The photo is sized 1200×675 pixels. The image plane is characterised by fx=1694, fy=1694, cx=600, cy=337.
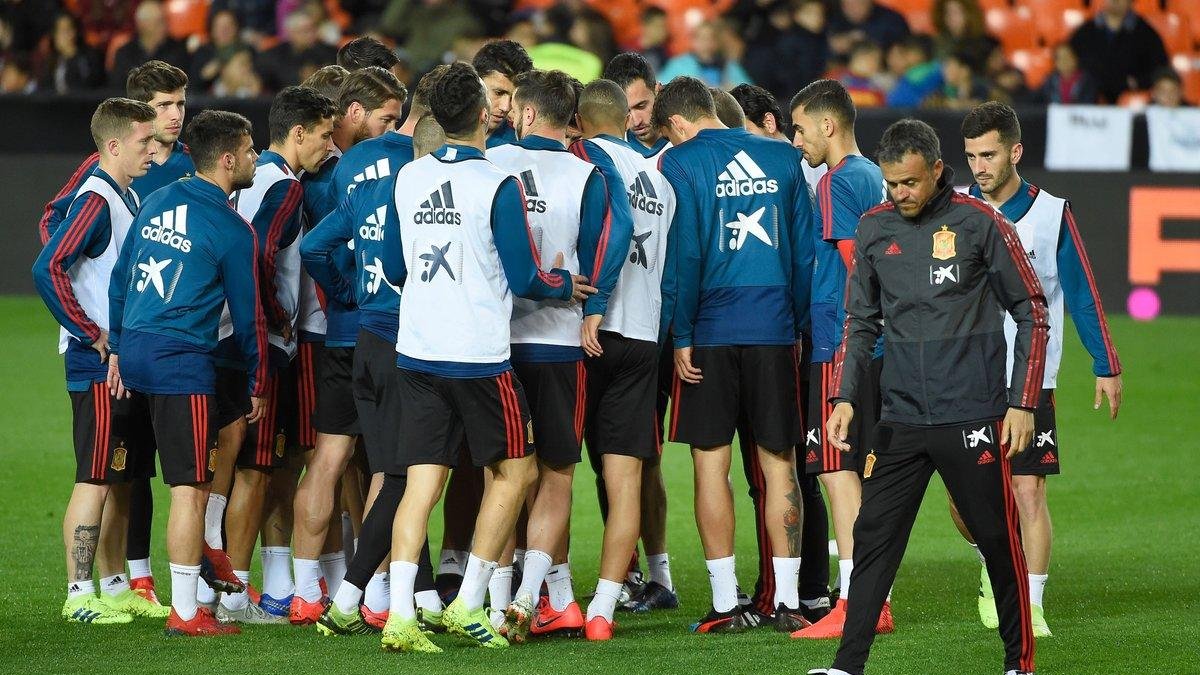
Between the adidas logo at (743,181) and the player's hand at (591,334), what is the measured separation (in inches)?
30.4

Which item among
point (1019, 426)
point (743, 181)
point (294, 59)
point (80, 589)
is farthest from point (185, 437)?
point (294, 59)

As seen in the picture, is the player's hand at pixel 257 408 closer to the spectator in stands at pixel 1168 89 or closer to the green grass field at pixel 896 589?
the green grass field at pixel 896 589

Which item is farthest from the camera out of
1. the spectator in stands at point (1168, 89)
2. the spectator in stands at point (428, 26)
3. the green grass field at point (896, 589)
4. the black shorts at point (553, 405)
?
the spectator in stands at point (428, 26)

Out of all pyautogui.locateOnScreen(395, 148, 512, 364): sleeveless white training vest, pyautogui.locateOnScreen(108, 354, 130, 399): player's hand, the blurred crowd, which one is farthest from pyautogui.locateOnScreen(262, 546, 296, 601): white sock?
the blurred crowd

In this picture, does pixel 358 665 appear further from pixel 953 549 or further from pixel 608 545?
pixel 953 549

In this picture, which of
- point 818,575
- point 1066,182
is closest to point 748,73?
point 1066,182

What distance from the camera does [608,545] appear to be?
22.1ft

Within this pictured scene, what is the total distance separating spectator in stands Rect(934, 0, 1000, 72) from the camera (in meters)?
17.2

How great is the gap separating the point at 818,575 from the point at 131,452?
9.73 ft

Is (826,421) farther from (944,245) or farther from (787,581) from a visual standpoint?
(944,245)

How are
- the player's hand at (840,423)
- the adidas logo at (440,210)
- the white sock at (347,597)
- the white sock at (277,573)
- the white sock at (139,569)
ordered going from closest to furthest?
the player's hand at (840,423) → the adidas logo at (440,210) → the white sock at (347,597) → the white sock at (277,573) → the white sock at (139,569)

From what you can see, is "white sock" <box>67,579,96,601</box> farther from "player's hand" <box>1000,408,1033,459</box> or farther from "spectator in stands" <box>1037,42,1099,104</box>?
"spectator in stands" <box>1037,42,1099,104</box>

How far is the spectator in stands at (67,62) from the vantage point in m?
17.1

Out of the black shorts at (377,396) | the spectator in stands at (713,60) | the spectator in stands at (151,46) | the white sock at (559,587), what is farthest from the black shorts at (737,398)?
the spectator in stands at (151,46)
